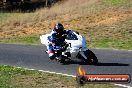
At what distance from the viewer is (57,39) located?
1817 centimetres

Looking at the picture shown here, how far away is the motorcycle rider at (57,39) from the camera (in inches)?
711

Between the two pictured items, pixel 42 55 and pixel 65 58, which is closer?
pixel 65 58

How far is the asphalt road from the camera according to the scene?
16180 mm

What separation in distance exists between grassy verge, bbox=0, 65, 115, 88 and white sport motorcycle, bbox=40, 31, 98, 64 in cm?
238

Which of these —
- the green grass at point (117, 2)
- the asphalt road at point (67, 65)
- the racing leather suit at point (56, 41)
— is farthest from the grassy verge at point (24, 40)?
the green grass at point (117, 2)

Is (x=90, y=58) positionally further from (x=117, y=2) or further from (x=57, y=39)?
(x=117, y=2)

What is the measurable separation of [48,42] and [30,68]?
1962 millimetres

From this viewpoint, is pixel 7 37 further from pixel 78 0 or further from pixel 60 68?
pixel 78 0

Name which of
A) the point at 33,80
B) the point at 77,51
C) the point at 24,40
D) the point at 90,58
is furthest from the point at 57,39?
the point at 24,40

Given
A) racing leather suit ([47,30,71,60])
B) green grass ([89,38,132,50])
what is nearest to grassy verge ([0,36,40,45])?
green grass ([89,38,132,50])

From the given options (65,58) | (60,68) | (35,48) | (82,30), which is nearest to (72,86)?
(60,68)

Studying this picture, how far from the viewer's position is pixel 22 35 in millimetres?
31891

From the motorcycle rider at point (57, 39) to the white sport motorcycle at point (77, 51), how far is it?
0.69ft

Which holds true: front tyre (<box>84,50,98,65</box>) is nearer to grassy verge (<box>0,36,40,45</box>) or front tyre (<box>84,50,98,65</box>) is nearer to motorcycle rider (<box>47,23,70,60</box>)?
motorcycle rider (<box>47,23,70,60</box>)
